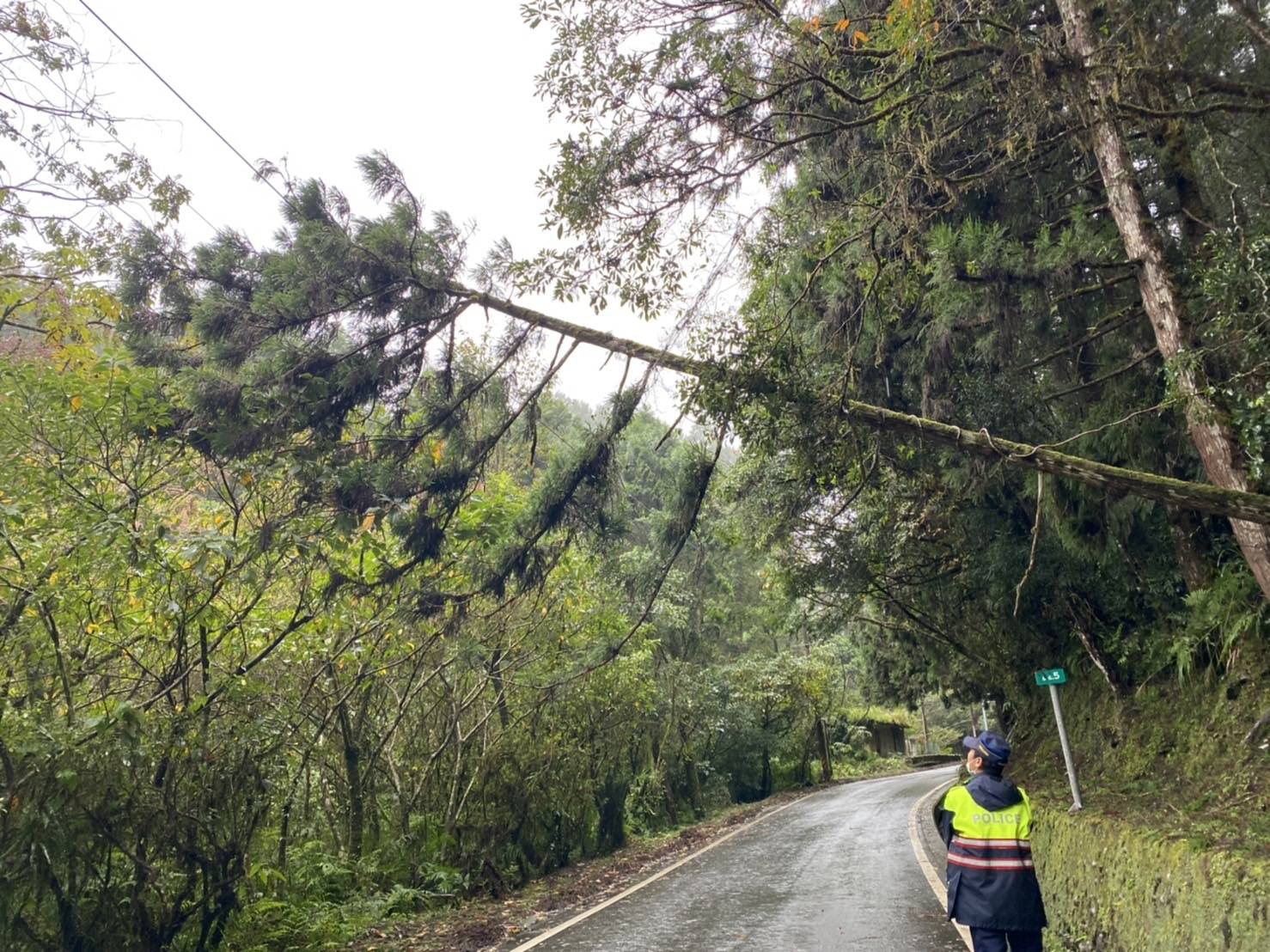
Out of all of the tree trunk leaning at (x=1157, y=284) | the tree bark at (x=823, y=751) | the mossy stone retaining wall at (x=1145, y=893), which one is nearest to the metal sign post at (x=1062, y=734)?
the mossy stone retaining wall at (x=1145, y=893)

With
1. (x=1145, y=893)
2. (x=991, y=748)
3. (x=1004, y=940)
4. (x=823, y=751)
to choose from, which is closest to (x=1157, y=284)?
(x=991, y=748)

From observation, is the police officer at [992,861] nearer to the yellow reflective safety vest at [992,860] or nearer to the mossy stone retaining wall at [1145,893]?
the yellow reflective safety vest at [992,860]

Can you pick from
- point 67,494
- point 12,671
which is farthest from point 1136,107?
point 12,671

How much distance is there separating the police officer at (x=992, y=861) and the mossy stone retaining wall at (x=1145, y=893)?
93 cm

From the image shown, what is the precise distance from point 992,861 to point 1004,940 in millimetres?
443

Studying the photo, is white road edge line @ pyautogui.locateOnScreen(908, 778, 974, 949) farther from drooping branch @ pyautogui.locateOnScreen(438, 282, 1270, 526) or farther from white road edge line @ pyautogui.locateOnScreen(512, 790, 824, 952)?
white road edge line @ pyautogui.locateOnScreen(512, 790, 824, 952)

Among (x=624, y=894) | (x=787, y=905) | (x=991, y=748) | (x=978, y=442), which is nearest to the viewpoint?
(x=991, y=748)

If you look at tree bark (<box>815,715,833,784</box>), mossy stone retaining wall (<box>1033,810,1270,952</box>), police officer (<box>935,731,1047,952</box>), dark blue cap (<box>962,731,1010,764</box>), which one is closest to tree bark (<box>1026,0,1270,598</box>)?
mossy stone retaining wall (<box>1033,810,1270,952</box>)

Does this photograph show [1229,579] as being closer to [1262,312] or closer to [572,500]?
[1262,312]

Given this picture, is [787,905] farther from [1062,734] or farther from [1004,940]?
[1004,940]

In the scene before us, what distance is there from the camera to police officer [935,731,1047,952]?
4.43m

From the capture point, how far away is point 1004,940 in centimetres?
451

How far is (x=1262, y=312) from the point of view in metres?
5.44

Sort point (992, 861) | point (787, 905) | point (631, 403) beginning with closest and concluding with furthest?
1. point (992, 861)
2. point (631, 403)
3. point (787, 905)
